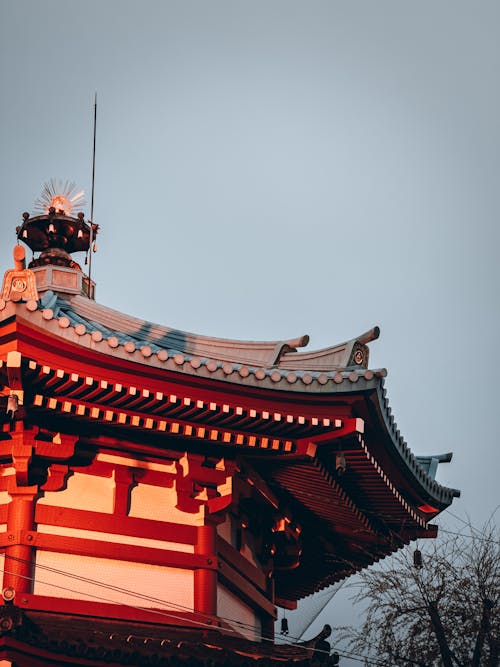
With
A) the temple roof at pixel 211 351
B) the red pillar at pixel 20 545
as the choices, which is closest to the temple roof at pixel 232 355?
the temple roof at pixel 211 351

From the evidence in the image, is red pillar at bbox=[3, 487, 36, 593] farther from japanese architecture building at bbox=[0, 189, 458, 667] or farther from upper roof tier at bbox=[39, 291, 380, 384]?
upper roof tier at bbox=[39, 291, 380, 384]

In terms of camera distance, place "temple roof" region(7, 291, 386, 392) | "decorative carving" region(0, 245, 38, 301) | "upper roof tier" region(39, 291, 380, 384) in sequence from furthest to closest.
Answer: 1. "upper roof tier" region(39, 291, 380, 384)
2. "temple roof" region(7, 291, 386, 392)
3. "decorative carving" region(0, 245, 38, 301)

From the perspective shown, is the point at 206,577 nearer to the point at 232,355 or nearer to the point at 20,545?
the point at 20,545

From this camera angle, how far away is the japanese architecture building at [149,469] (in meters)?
12.1

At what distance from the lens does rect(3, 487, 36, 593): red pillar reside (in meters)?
12.5

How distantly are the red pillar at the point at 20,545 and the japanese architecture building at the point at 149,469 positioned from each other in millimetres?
17

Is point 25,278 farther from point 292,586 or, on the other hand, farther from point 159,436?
point 292,586

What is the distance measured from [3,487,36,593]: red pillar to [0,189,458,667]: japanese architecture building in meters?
0.02

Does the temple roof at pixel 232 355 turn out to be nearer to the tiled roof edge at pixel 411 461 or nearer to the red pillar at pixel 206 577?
the tiled roof edge at pixel 411 461

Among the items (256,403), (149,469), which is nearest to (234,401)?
(256,403)

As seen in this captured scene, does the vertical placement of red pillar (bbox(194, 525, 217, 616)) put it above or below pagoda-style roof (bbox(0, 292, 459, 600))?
below

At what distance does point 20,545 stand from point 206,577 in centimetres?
238

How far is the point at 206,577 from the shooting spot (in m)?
13.6

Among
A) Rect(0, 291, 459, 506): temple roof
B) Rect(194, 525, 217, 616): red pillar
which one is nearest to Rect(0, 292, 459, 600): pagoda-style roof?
Rect(0, 291, 459, 506): temple roof
